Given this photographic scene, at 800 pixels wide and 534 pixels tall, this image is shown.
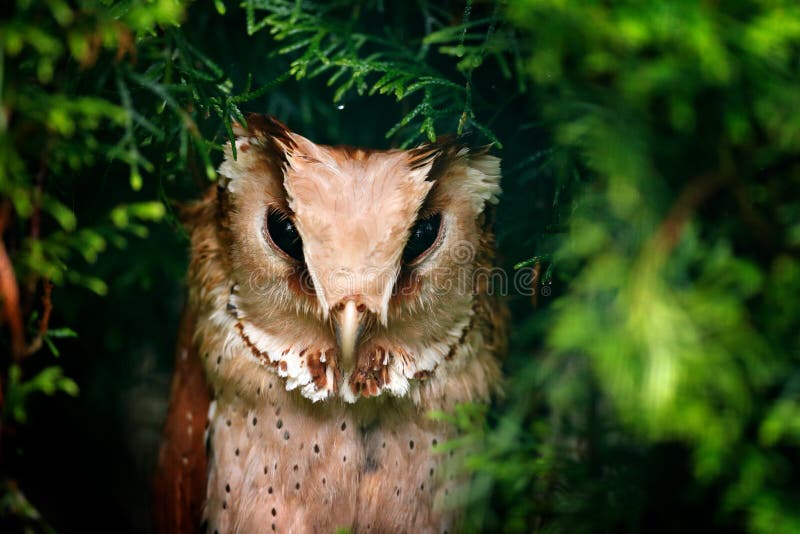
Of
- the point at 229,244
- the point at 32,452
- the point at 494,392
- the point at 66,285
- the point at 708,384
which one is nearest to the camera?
the point at 708,384

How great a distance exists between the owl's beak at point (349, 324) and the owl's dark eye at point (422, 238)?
212mm

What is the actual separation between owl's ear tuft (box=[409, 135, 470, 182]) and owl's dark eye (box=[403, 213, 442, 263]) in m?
0.11

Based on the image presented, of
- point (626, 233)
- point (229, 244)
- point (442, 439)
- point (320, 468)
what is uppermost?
point (626, 233)

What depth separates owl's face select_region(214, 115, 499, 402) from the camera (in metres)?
1.58

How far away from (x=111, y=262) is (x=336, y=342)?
1.14m

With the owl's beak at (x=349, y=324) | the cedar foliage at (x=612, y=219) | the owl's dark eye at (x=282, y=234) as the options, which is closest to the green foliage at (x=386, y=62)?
the cedar foliage at (x=612, y=219)

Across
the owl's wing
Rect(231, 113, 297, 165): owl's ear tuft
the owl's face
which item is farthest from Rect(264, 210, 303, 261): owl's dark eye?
the owl's wing

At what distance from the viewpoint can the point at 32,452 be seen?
2559mm

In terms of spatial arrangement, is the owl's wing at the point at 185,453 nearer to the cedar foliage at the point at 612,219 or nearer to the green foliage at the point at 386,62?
the cedar foliage at the point at 612,219

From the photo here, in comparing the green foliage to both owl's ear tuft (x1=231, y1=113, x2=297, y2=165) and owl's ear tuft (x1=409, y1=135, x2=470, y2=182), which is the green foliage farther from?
owl's ear tuft (x1=231, y1=113, x2=297, y2=165)

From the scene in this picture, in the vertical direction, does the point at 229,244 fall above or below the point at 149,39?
below

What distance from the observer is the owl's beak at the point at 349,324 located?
156 centimetres

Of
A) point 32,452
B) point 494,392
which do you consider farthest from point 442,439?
point 32,452

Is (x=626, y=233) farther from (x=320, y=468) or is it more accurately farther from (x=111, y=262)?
(x=111, y=262)
